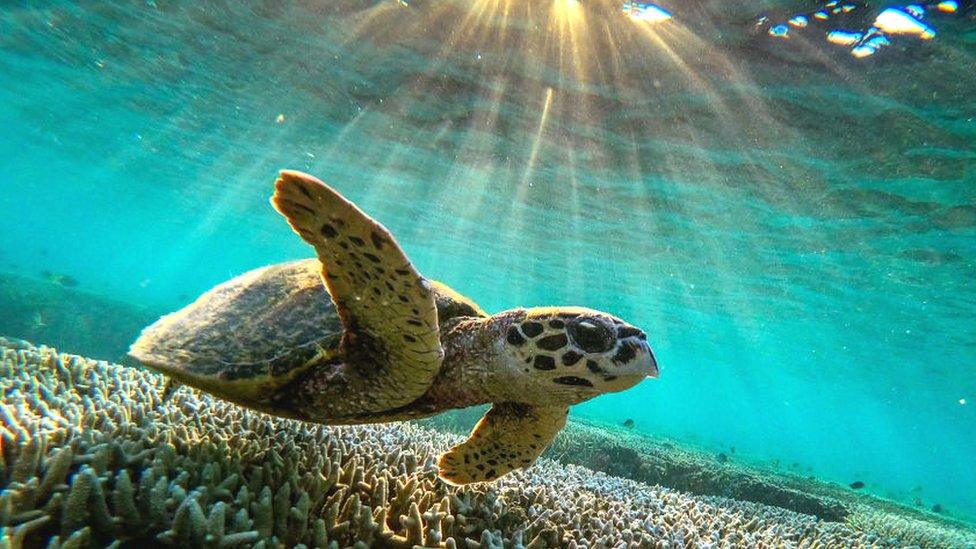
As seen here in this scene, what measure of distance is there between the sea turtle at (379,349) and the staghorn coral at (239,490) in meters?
0.35

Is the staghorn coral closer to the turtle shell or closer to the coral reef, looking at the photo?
the turtle shell

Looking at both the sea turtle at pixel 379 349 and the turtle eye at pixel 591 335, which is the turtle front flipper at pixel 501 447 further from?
the turtle eye at pixel 591 335

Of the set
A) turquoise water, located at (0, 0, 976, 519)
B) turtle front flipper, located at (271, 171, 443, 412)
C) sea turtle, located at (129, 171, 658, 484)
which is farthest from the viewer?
turquoise water, located at (0, 0, 976, 519)

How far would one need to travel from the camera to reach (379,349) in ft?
9.12

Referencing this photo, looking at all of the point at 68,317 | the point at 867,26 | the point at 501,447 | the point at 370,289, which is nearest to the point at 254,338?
the point at 370,289

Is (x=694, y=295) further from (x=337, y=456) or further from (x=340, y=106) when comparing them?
(x=337, y=456)

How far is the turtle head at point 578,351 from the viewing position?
2.53 m

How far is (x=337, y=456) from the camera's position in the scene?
10.5 feet

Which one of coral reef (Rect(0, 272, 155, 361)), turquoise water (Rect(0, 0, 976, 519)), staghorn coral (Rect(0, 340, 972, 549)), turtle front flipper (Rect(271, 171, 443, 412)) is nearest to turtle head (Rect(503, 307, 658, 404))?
turtle front flipper (Rect(271, 171, 443, 412))

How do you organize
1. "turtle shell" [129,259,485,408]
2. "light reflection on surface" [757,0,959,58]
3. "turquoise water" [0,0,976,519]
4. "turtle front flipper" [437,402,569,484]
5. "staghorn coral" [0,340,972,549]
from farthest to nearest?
"turquoise water" [0,0,976,519] → "light reflection on surface" [757,0,959,58] → "turtle front flipper" [437,402,569,484] → "turtle shell" [129,259,485,408] → "staghorn coral" [0,340,972,549]

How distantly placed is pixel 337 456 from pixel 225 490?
78cm

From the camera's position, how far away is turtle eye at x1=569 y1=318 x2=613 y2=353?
8.38ft

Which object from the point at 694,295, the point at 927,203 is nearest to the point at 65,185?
the point at 694,295

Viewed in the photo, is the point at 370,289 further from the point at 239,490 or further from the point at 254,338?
the point at 239,490
